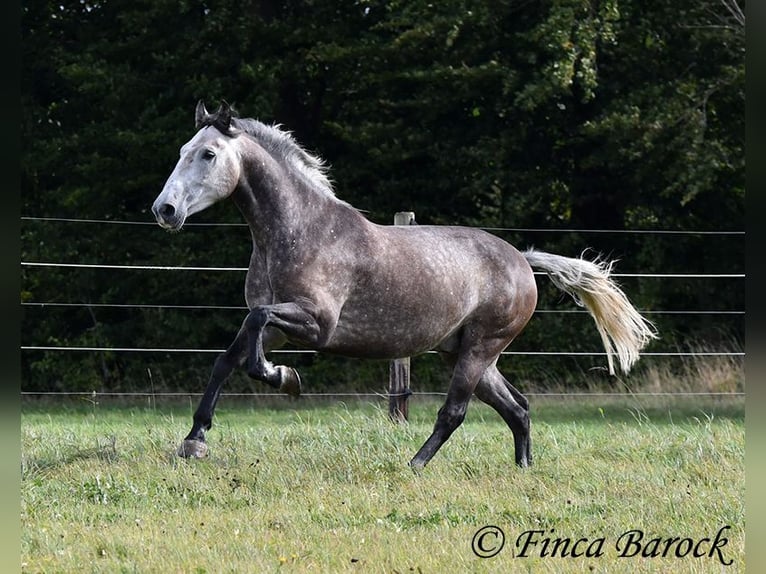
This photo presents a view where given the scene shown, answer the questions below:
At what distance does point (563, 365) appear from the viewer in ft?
52.4

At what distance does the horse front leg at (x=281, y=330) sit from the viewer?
587 cm

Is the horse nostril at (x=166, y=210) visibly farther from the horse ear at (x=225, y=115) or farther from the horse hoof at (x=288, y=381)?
the horse hoof at (x=288, y=381)

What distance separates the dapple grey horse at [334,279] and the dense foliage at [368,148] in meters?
8.38

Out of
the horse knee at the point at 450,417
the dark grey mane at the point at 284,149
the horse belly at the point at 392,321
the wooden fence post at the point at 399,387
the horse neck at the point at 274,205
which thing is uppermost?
the dark grey mane at the point at 284,149

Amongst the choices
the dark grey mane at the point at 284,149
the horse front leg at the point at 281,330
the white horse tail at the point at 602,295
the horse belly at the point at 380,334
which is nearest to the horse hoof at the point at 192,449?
the horse front leg at the point at 281,330

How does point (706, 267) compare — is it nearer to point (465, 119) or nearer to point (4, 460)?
point (465, 119)

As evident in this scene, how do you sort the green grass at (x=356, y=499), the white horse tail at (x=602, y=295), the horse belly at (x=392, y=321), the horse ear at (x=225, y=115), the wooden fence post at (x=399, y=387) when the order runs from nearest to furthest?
the green grass at (x=356, y=499) → the horse ear at (x=225, y=115) → the horse belly at (x=392, y=321) → the white horse tail at (x=602, y=295) → the wooden fence post at (x=399, y=387)

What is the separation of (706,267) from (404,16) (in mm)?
5910

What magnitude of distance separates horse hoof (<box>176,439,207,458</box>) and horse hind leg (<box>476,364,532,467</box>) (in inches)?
79.2

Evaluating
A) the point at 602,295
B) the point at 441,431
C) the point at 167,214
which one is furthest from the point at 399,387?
the point at 167,214

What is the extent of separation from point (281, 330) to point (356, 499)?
3.83ft

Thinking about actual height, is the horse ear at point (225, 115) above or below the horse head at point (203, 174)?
above

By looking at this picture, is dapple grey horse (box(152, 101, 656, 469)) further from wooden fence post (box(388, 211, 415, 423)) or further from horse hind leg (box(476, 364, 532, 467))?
wooden fence post (box(388, 211, 415, 423))

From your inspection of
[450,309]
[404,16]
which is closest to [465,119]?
[404,16]
